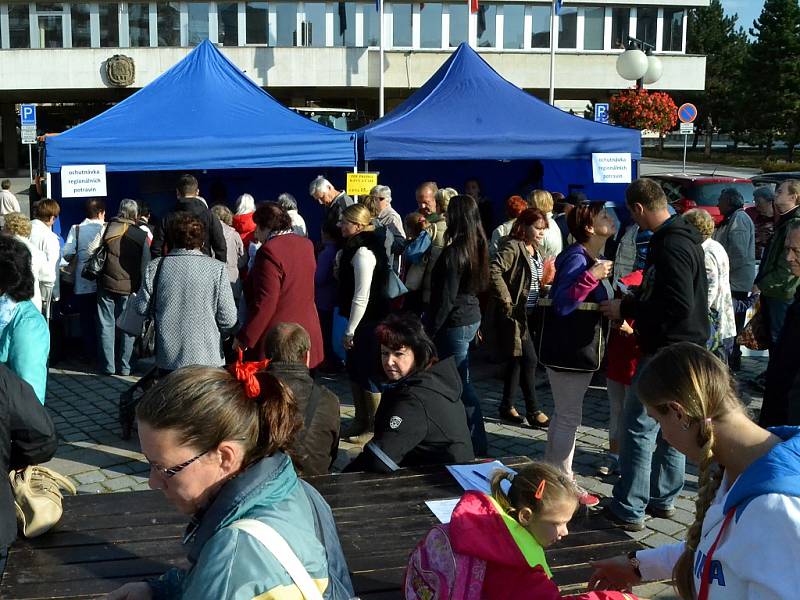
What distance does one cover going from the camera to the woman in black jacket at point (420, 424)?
12.6ft

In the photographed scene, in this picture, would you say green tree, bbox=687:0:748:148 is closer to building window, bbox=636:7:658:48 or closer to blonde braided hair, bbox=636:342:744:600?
building window, bbox=636:7:658:48

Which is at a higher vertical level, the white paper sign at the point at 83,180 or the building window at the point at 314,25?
the building window at the point at 314,25

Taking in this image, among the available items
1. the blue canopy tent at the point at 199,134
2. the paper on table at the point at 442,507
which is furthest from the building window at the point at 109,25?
the paper on table at the point at 442,507

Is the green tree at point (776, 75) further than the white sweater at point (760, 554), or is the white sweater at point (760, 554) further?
the green tree at point (776, 75)

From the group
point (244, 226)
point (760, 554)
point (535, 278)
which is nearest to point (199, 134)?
point (244, 226)

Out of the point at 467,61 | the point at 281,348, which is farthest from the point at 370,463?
the point at 467,61

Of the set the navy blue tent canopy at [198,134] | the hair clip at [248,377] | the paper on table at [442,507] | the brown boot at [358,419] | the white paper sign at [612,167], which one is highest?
the navy blue tent canopy at [198,134]

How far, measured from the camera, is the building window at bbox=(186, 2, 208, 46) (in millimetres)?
36438

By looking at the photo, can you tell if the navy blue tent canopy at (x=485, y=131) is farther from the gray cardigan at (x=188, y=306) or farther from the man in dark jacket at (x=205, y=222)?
the gray cardigan at (x=188, y=306)

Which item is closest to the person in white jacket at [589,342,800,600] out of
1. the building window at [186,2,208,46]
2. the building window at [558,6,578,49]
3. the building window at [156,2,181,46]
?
the building window at [186,2,208,46]

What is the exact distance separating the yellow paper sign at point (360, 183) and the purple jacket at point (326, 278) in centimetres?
242

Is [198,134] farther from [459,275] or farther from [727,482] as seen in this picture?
[727,482]

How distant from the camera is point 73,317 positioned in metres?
9.22

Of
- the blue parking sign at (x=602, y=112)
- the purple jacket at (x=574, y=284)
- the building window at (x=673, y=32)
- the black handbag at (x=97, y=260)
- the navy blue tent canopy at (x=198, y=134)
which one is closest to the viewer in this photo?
the purple jacket at (x=574, y=284)
